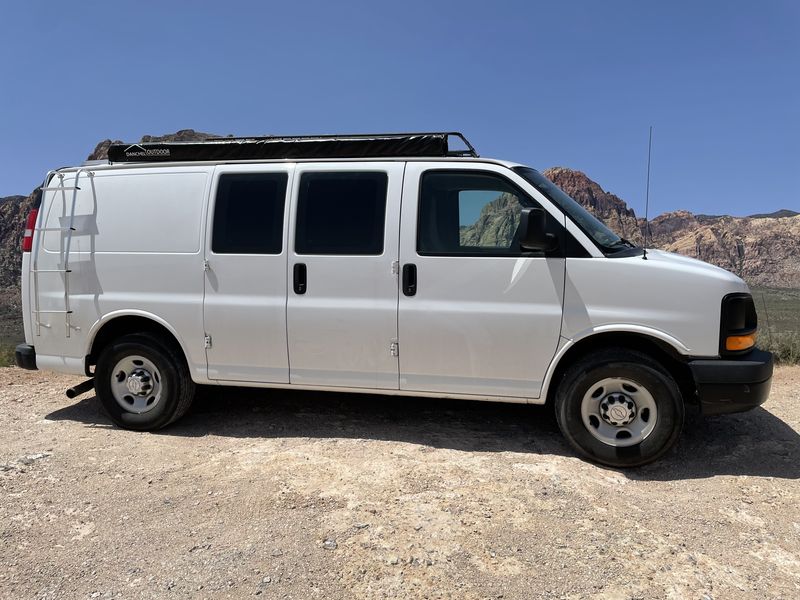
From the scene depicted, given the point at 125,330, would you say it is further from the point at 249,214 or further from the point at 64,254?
the point at 249,214

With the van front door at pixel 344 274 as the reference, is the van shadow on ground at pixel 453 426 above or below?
below

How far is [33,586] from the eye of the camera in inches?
110

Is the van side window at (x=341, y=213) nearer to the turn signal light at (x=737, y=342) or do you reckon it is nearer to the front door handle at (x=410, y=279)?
the front door handle at (x=410, y=279)

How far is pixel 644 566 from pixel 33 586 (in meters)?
3.14

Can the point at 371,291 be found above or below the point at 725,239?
below

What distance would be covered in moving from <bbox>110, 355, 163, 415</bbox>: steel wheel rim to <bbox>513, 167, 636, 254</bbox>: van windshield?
3628 mm

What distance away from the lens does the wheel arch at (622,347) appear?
4.16 meters

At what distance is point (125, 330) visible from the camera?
514 cm

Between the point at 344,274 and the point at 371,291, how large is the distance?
263 millimetres

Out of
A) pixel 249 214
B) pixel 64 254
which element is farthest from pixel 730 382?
pixel 64 254

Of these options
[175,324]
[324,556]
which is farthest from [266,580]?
[175,324]

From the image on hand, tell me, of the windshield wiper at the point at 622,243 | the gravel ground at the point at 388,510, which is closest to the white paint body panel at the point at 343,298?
the windshield wiper at the point at 622,243

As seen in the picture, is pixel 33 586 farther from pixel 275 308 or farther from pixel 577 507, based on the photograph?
pixel 577 507

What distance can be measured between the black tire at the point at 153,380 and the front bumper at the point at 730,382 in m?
4.17
